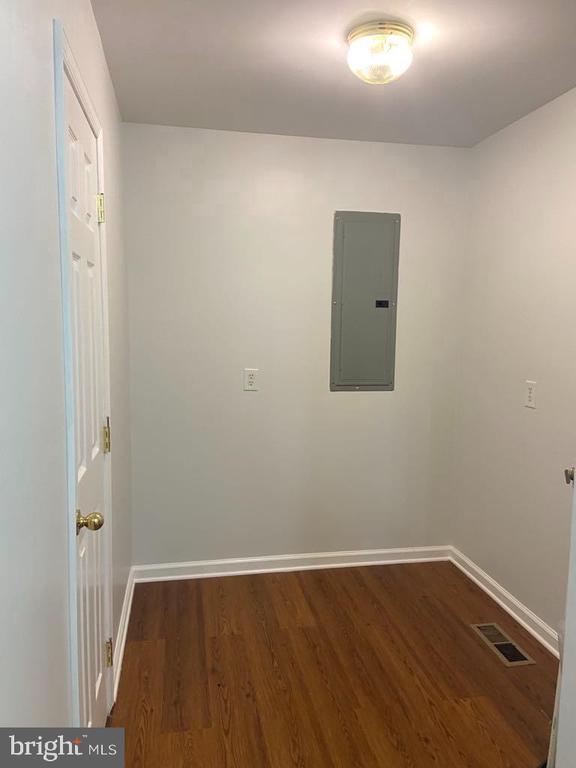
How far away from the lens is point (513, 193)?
2.75 m

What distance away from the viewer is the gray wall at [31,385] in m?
0.81

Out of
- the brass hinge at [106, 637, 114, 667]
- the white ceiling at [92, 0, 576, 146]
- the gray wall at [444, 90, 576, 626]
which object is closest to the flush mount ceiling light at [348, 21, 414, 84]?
the white ceiling at [92, 0, 576, 146]

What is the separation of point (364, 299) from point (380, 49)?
140 centimetres

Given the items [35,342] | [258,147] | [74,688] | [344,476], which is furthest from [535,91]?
[74,688]

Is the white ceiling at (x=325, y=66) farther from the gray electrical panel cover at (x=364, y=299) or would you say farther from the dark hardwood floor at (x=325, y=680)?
the dark hardwood floor at (x=325, y=680)

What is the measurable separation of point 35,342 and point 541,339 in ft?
7.48

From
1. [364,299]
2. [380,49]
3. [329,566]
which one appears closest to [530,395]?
[364,299]

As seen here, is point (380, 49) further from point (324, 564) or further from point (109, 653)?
point (324, 564)

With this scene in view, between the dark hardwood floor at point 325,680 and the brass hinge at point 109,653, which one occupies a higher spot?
the brass hinge at point 109,653

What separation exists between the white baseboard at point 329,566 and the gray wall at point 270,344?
0.06 m

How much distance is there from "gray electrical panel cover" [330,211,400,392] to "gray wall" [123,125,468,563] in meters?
0.06

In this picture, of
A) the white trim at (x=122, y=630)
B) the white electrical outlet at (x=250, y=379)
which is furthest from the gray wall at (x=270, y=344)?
the white trim at (x=122, y=630)

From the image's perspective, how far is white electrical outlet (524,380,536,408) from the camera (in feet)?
8.51

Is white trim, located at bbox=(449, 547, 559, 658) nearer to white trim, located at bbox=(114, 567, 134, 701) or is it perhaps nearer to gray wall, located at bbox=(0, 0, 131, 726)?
white trim, located at bbox=(114, 567, 134, 701)
